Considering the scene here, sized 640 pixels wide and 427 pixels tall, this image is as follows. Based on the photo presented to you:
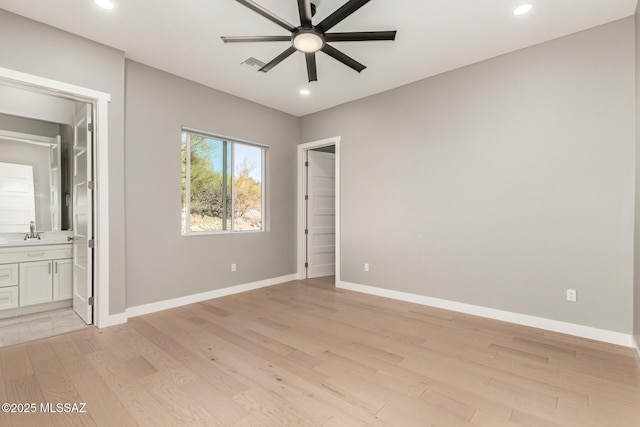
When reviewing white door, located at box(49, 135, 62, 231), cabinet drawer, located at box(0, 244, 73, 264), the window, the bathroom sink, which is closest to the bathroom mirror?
white door, located at box(49, 135, 62, 231)

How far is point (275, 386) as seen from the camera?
2.08m

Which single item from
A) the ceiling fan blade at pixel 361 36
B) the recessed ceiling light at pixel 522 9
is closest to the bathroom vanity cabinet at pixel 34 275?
the ceiling fan blade at pixel 361 36

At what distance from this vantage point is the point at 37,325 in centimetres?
323

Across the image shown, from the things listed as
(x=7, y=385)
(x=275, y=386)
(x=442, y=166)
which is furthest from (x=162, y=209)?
(x=442, y=166)

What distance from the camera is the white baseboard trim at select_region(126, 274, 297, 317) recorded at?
3516 mm

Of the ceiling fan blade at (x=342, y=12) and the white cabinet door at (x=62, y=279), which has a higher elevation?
the ceiling fan blade at (x=342, y=12)

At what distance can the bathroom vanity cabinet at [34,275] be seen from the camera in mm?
3441

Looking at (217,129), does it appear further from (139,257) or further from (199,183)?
(139,257)

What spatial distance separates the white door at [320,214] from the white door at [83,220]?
3.28 metres

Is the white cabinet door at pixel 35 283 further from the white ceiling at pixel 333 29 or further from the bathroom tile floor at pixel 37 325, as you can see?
the white ceiling at pixel 333 29

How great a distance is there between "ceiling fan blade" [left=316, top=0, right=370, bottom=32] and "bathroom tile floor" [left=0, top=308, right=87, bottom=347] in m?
3.79

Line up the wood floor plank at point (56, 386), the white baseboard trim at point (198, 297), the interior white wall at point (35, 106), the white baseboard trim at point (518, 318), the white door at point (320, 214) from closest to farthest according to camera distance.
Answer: the wood floor plank at point (56, 386)
the white baseboard trim at point (518, 318)
the white baseboard trim at point (198, 297)
the interior white wall at point (35, 106)
the white door at point (320, 214)

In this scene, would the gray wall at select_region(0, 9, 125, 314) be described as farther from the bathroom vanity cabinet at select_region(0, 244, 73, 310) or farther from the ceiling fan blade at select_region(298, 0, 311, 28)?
the ceiling fan blade at select_region(298, 0, 311, 28)

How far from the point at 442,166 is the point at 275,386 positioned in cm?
316
